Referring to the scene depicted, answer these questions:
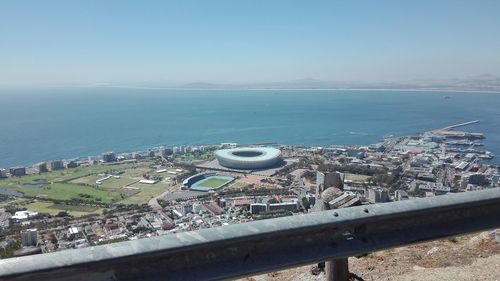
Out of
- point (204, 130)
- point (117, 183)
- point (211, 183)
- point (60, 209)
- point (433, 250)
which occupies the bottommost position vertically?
point (204, 130)

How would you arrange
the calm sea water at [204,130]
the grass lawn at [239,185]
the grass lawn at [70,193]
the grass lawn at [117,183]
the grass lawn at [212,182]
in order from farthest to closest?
the calm sea water at [204,130] → the grass lawn at [212,182] → the grass lawn at [117,183] → the grass lawn at [239,185] → the grass lawn at [70,193]

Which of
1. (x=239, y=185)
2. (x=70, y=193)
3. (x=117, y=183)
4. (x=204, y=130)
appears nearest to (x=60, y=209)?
(x=70, y=193)

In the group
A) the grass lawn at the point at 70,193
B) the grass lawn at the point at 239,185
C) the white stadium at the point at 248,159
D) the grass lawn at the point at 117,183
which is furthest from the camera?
the white stadium at the point at 248,159

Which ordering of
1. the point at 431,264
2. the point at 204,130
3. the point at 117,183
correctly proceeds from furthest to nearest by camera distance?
the point at 204,130 → the point at 117,183 → the point at 431,264

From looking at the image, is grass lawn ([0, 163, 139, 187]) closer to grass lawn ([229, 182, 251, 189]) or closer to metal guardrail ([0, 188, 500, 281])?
grass lawn ([229, 182, 251, 189])

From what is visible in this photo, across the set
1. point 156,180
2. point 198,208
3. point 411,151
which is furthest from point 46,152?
point 411,151

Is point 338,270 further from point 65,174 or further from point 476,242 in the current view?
point 65,174

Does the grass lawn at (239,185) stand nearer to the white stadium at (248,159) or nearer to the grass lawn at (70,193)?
the white stadium at (248,159)

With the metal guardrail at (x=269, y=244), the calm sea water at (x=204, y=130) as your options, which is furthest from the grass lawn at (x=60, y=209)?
the metal guardrail at (x=269, y=244)

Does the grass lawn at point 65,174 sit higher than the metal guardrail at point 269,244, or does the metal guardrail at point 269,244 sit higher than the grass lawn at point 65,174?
the metal guardrail at point 269,244
